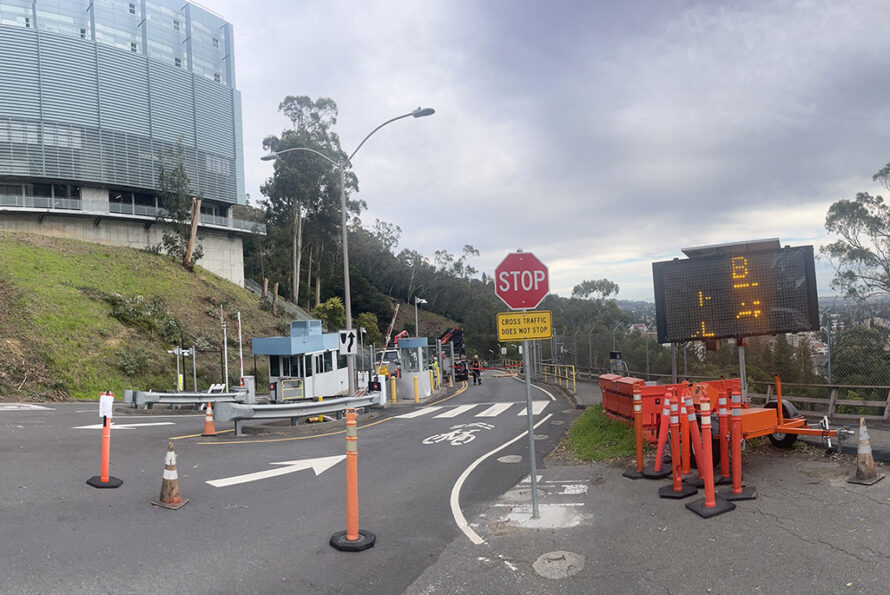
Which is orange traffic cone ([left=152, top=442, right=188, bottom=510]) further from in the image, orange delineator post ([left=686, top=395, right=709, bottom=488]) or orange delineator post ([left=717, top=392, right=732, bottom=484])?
orange delineator post ([left=717, top=392, right=732, bottom=484])

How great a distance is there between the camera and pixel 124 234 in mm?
49125

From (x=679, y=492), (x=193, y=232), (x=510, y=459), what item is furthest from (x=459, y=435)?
(x=193, y=232)

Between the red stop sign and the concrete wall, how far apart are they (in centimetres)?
4827

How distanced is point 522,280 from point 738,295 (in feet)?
12.7

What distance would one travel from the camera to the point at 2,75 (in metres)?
43.7

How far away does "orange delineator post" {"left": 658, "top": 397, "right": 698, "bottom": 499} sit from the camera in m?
6.81

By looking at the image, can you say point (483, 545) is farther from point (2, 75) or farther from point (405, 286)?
point (405, 286)

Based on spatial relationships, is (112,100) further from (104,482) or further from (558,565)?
(558,565)

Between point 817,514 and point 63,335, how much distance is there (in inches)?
1124

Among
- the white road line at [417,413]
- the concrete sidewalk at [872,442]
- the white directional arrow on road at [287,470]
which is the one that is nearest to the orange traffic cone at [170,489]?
the white directional arrow on road at [287,470]

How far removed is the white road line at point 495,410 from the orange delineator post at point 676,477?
10.2 m

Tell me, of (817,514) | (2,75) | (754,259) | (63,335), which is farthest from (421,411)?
(2,75)

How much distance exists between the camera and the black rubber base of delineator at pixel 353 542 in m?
5.51

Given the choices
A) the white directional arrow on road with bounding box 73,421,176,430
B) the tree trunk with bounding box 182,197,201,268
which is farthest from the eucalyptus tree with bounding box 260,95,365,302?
the white directional arrow on road with bounding box 73,421,176,430
